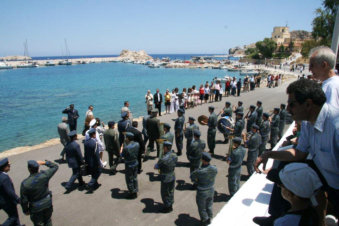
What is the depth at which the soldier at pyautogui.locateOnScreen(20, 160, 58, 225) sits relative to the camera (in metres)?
4.39

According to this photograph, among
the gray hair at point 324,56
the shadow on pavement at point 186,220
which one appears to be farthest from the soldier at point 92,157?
the gray hair at point 324,56

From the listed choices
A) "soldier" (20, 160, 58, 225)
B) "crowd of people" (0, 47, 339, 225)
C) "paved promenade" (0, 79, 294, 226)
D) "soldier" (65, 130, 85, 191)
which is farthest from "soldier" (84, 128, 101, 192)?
"soldier" (20, 160, 58, 225)

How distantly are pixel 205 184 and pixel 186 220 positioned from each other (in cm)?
122

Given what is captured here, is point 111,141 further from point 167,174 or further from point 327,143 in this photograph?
point 327,143

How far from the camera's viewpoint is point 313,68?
2.53 m

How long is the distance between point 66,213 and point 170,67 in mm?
87933

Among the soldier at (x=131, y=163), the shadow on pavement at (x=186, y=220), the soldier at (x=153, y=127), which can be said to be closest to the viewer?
the shadow on pavement at (x=186, y=220)

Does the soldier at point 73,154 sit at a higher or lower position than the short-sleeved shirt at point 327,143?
lower

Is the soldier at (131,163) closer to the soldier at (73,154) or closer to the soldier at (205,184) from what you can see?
the soldier at (73,154)

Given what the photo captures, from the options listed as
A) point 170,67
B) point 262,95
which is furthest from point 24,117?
point 170,67

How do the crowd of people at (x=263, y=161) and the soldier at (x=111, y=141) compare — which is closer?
the crowd of people at (x=263, y=161)

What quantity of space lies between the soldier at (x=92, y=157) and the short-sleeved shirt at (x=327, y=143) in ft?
18.7

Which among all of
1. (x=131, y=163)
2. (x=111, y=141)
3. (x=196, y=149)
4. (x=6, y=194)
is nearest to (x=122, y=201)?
(x=131, y=163)

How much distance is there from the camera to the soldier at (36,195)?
439 centimetres
